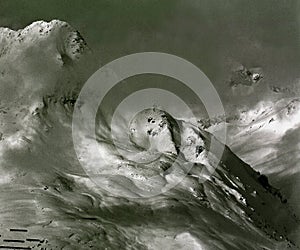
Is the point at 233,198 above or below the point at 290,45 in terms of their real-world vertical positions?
below

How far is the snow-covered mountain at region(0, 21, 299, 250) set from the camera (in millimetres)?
19734

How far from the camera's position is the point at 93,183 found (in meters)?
22.1

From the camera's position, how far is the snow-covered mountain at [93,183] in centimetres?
1973

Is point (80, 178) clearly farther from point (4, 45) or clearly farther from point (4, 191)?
point (4, 45)

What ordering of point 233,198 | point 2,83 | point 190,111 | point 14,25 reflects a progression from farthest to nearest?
1. point 14,25
2. point 190,111
3. point 2,83
4. point 233,198

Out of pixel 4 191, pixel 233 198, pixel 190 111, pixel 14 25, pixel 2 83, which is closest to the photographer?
pixel 4 191

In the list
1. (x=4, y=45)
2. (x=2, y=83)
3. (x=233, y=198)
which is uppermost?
(x=4, y=45)

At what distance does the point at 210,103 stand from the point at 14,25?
1060 centimetres

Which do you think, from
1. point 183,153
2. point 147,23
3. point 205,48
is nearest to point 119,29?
point 147,23

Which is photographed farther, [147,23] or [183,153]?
[147,23]

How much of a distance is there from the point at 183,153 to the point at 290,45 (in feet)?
30.7

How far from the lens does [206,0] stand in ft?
105

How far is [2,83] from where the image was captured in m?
26.5

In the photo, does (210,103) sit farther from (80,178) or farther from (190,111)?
(80,178)
